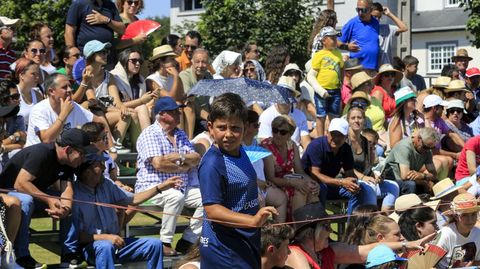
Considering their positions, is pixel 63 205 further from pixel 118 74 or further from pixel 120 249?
pixel 118 74

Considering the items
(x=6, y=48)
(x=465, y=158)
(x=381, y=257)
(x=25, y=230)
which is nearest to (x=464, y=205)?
(x=381, y=257)

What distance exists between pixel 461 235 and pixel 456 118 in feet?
15.9

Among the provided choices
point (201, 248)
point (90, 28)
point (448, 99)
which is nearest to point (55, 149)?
point (201, 248)

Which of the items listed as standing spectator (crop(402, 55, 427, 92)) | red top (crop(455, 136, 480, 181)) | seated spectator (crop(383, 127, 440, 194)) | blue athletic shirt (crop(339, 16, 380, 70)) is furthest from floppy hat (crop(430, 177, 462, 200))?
standing spectator (crop(402, 55, 427, 92))

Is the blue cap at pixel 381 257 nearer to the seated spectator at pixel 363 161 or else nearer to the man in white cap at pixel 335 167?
the man in white cap at pixel 335 167

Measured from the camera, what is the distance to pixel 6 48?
42.3 feet

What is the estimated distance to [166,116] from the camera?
400 inches

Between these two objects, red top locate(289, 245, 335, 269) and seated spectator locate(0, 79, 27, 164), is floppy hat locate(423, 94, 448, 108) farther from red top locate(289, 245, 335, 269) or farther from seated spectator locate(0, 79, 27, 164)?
red top locate(289, 245, 335, 269)

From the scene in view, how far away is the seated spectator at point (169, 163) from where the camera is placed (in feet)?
32.6

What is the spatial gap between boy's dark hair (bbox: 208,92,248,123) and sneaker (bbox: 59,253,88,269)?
2870 mm

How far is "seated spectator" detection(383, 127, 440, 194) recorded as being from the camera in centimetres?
1214

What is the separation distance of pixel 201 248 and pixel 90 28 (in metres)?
6.97

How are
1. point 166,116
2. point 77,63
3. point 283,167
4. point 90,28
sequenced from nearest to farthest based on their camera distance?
point 166,116, point 283,167, point 77,63, point 90,28

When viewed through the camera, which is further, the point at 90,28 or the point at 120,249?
the point at 90,28
